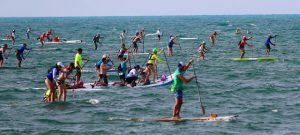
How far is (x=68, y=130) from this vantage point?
73.0 feet

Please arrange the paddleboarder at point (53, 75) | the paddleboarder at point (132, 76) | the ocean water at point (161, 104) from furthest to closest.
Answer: the paddleboarder at point (132, 76), the paddleboarder at point (53, 75), the ocean water at point (161, 104)

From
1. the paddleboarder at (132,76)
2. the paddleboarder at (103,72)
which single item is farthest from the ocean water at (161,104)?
the paddleboarder at (103,72)

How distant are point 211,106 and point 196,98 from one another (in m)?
2.61

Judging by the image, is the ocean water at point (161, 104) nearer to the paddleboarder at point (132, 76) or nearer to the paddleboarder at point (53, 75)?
the paddleboarder at point (132, 76)

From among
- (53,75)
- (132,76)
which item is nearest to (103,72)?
(132,76)

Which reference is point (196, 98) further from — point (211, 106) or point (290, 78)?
point (290, 78)

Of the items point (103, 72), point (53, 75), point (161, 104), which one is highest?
point (53, 75)

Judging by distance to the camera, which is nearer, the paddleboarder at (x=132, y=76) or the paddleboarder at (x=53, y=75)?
the paddleboarder at (x=53, y=75)

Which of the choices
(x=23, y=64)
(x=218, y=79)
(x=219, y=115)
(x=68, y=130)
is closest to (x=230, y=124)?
(x=219, y=115)

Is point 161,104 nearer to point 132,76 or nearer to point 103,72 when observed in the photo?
point 132,76

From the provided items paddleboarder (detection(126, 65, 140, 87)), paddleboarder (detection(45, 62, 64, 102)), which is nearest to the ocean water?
paddleboarder (detection(126, 65, 140, 87))

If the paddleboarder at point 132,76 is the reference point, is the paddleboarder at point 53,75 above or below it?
above

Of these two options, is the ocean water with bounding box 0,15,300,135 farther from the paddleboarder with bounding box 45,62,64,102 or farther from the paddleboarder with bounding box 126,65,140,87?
the paddleboarder with bounding box 45,62,64,102

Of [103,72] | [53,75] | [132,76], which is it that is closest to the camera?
[53,75]
